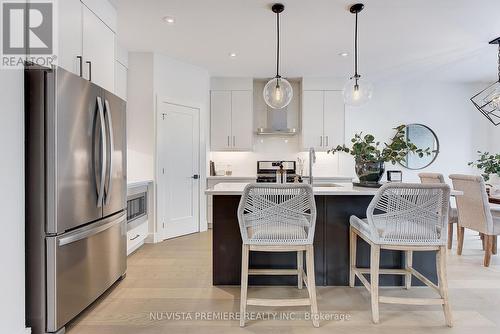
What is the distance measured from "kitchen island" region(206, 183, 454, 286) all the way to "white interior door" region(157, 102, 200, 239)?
71.1 inches

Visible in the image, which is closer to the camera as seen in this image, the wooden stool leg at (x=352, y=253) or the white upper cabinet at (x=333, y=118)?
the wooden stool leg at (x=352, y=253)

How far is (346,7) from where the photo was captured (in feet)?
9.08

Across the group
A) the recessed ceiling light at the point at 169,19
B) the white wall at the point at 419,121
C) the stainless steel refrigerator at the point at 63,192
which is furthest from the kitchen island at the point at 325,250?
the white wall at the point at 419,121

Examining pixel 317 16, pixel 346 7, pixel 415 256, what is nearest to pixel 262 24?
pixel 317 16

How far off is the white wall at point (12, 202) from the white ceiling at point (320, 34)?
162 cm

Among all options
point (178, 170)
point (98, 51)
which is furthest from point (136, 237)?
point (98, 51)

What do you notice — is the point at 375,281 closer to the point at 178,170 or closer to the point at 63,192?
the point at 63,192

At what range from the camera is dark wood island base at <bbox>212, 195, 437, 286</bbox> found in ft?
8.46

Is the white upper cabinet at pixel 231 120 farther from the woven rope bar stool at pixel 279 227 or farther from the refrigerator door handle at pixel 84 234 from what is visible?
the woven rope bar stool at pixel 279 227

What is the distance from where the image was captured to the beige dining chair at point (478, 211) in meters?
3.06

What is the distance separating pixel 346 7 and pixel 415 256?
2.46 m

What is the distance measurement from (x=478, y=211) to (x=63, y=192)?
399 cm

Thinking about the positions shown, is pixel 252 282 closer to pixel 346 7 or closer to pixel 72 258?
pixel 72 258

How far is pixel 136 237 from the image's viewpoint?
138 inches
